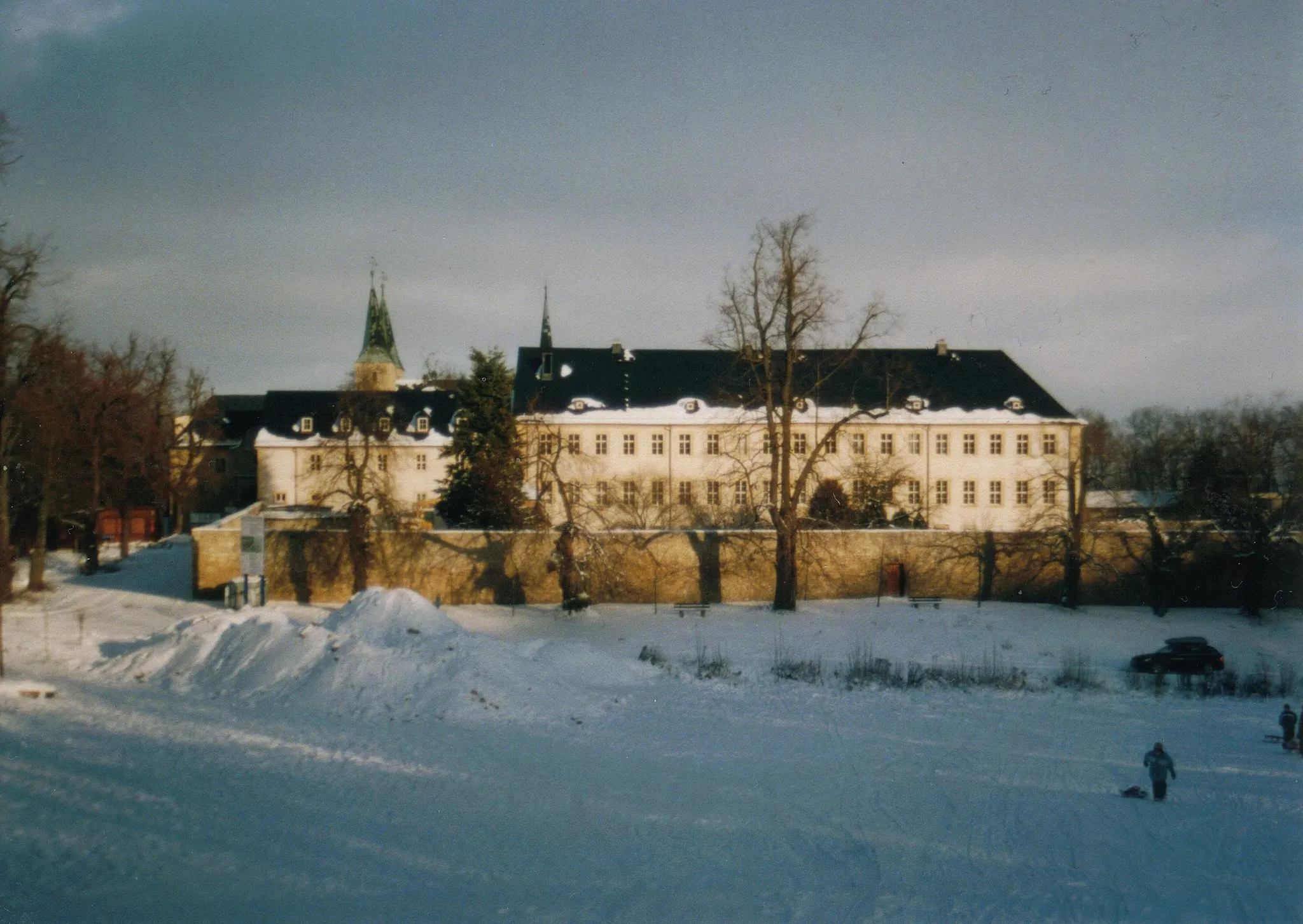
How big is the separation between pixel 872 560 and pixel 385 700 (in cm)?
2143

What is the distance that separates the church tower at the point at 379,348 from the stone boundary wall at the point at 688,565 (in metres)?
44.1

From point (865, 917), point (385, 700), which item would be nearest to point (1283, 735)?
point (865, 917)

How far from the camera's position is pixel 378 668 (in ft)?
59.5

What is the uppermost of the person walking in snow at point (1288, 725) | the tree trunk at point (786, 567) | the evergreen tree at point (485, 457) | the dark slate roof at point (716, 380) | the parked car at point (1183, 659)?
the dark slate roof at point (716, 380)

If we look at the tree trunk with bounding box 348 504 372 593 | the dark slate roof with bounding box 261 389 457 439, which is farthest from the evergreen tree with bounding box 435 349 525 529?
the dark slate roof with bounding box 261 389 457 439

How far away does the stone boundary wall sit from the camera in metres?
32.2

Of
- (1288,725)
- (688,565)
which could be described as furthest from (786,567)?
(1288,725)

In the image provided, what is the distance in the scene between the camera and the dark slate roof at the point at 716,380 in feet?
159

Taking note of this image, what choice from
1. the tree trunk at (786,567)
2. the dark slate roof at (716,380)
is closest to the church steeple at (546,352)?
the dark slate roof at (716,380)

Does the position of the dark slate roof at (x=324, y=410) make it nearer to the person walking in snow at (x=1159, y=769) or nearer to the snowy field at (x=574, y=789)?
the snowy field at (x=574, y=789)

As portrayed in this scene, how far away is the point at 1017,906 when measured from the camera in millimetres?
9367

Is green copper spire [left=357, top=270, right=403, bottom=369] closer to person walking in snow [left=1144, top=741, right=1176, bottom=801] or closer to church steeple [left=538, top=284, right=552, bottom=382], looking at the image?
church steeple [left=538, top=284, right=552, bottom=382]

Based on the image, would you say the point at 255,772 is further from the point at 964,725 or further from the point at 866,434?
the point at 866,434

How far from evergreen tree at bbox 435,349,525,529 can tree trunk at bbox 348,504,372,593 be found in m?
4.76
